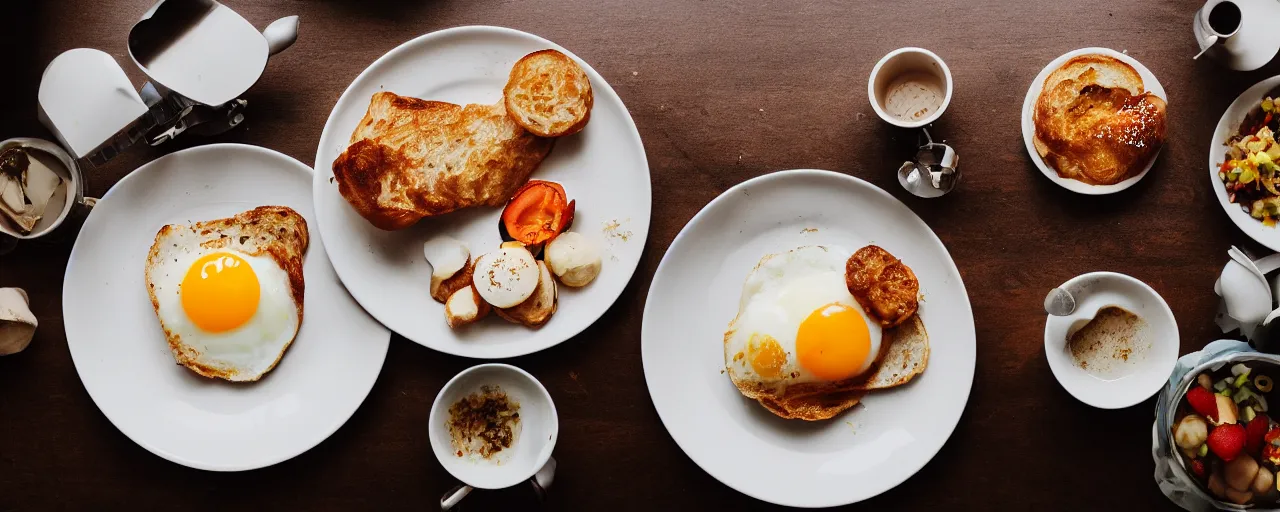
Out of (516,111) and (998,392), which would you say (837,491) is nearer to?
(998,392)

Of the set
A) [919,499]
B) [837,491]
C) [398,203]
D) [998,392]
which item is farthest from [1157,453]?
[398,203]

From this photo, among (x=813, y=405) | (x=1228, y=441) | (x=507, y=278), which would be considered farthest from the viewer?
(x=813, y=405)

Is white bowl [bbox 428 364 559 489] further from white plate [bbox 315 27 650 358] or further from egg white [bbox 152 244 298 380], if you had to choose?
egg white [bbox 152 244 298 380]

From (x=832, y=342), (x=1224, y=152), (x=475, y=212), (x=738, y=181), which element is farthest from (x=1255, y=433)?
(x=475, y=212)

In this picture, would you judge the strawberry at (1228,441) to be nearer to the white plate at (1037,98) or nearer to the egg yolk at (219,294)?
the white plate at (1037,98)

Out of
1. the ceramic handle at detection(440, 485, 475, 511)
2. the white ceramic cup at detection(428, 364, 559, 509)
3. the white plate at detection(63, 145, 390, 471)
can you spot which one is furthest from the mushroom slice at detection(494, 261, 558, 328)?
the ceramic handle at detection(440, 485, 475, 511)

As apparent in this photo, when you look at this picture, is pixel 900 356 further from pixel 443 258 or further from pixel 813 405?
pixel 443 258

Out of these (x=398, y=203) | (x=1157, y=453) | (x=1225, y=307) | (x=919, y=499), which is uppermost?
(x=398, y=203)
